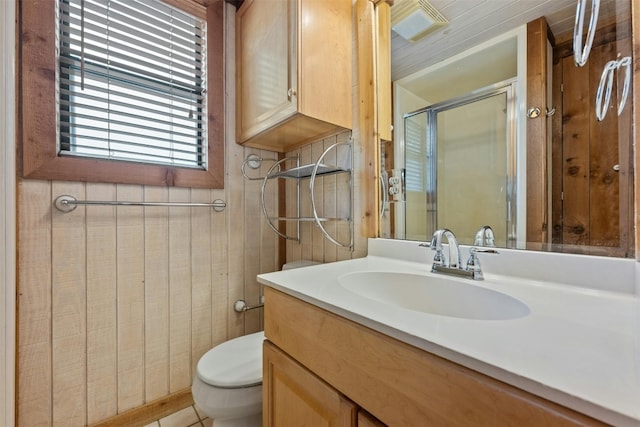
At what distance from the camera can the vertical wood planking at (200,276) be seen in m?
1.39

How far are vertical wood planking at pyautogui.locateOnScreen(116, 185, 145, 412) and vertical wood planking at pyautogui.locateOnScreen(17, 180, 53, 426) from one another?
0.75 ft

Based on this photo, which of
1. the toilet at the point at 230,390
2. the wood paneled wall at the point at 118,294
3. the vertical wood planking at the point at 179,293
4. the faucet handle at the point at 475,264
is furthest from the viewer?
the vertical wood planking at the point at 179,293

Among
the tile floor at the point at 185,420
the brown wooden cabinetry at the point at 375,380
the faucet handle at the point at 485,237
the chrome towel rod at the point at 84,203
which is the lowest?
the tile floor at the point at 185,420

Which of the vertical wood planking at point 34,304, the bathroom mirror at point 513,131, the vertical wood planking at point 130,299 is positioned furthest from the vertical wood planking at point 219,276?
the bathroom mirror at point 513,131

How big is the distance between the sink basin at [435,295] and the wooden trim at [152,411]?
118 centimetres

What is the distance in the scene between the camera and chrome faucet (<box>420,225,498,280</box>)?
76cm

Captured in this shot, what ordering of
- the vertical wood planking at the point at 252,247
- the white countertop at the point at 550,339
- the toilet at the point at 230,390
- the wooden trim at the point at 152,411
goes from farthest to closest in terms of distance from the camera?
1. the vertical wood planking at the point at 252,247
2. the wooden trim at the point at 152,411
3. the toilet at the point at 230,390
4. the white countertop at the point at 550,339

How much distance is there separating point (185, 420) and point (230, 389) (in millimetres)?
610

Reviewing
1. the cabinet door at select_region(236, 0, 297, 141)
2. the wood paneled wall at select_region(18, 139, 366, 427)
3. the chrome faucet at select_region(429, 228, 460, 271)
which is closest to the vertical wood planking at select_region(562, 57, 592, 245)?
the chrome faucet at select_region(429, 228, 460, 271)

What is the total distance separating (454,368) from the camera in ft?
1.28

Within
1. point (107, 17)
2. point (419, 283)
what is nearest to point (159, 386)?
point (419, 283)

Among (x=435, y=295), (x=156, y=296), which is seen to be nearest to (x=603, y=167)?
(x=435, y=295)

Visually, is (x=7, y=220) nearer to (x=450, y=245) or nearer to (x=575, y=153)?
(x=450, y=245)

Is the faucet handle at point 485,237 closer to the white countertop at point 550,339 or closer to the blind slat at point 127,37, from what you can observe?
the white countertop at point 550,339
